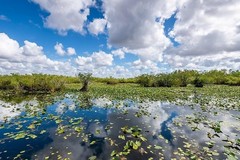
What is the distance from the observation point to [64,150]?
23.5 ft

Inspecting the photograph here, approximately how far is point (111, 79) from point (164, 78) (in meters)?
16.8

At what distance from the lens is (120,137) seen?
8.56 metres

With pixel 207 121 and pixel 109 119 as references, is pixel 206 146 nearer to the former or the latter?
pixel 207 121

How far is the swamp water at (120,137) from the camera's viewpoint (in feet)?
22.5

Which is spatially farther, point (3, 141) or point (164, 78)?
point (164, 78)

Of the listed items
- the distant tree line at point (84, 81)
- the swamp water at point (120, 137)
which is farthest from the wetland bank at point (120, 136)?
the distant tree line at point (84, 81)

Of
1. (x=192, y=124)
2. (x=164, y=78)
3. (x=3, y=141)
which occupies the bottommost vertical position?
(x=3, y=141)

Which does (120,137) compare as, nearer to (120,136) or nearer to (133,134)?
(120,136)

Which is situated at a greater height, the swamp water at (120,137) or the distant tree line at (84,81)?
the distant tree line at (84,81)

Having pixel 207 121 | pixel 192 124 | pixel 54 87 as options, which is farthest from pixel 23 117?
pixel 54 87

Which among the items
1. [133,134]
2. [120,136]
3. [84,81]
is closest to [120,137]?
[120,136]

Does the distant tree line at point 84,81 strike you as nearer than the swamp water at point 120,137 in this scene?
No

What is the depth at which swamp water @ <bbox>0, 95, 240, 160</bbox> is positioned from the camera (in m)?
6.87

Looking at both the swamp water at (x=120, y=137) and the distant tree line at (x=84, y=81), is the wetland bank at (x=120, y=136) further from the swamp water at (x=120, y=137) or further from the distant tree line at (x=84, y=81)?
the distant tree line at (x=84, y=81)
